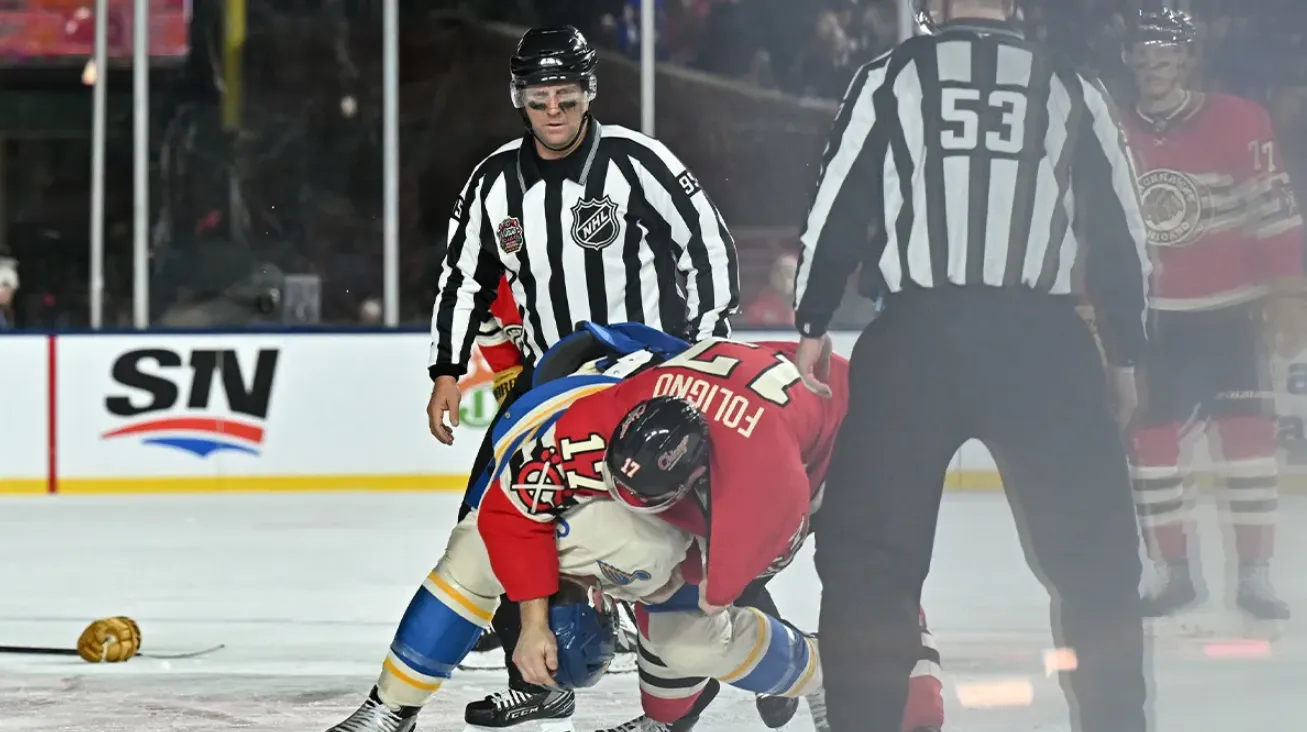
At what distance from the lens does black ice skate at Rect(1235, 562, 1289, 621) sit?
3.41 meters

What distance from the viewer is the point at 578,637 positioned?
2.31 m

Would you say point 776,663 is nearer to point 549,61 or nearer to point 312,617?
point 549,61

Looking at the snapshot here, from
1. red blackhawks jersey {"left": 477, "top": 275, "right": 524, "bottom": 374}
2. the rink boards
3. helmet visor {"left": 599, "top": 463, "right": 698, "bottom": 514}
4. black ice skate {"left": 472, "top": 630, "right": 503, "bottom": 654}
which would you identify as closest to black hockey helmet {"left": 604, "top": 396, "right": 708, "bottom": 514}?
helmet visor {"left": 599, "top": 463, "right": 698, "bottom": 514}

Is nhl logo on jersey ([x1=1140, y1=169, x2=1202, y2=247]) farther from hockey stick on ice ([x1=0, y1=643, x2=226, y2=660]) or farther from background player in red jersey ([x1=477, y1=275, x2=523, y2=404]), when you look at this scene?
hockey stick on ice ([x1=0, y1=643, x2=226, y2=660])

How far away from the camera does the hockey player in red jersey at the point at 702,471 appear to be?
197 cm

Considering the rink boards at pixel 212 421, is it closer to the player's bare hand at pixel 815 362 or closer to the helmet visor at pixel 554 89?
the helmet visor at pixel 554 89

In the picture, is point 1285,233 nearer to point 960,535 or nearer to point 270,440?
point 960,535

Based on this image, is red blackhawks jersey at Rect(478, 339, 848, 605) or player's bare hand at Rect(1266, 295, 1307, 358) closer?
red blackhawks jersey at Rect(478, 339, 848, 605)

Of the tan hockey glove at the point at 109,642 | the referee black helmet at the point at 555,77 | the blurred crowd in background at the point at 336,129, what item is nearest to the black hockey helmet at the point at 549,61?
the referee black helmet at the point at 555,77

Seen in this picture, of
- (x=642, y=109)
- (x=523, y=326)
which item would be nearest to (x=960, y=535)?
(x=523, y=326)

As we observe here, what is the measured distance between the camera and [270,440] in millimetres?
6238

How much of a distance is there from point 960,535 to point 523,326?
2.24 m

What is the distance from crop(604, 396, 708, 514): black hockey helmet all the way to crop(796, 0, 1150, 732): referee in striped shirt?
6.1 inches

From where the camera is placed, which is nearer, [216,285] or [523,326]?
[523,326]
